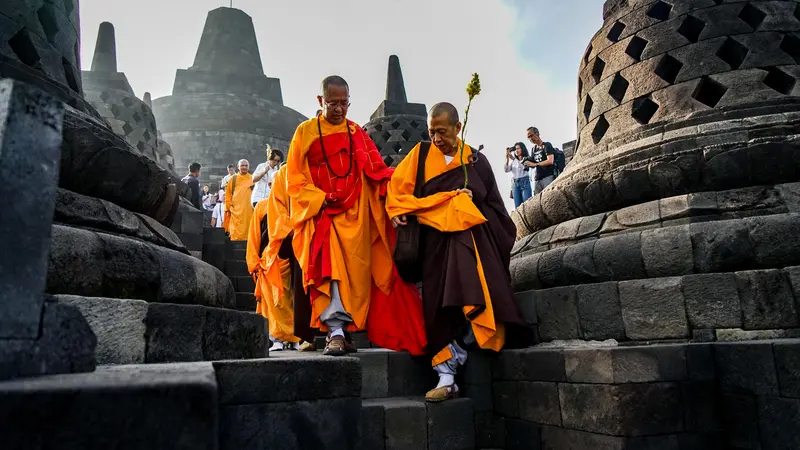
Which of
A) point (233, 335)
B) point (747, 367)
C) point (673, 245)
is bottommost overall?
point (747, 367)

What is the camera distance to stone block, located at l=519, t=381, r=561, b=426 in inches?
119

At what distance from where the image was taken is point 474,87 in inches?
154

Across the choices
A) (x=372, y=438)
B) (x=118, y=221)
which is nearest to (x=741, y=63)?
(x=372, y=438)

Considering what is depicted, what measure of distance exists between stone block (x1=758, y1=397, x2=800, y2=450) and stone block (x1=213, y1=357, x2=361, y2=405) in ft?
6.08

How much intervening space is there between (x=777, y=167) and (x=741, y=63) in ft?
3.49

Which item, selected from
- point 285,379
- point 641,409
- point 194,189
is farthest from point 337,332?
point 194,189

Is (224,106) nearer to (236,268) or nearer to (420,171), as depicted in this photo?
(236,268)

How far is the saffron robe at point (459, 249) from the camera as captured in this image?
348 cm

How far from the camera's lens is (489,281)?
3.59 m

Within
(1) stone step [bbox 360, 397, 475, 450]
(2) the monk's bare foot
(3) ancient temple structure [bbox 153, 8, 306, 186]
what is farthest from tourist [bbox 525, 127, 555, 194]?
(3) ancient temple structure [bbox 153, 8, 306, 186]

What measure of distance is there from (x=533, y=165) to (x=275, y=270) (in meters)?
4.39

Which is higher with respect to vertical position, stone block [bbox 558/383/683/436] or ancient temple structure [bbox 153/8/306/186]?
ancient temple structure [bbox 153/8/306/186]

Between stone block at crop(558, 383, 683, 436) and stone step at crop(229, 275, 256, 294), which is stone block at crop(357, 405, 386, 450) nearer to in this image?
stone block at crop(558, 383, 683, 436)

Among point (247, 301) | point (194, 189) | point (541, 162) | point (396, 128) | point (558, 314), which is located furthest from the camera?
point (194, 189)
